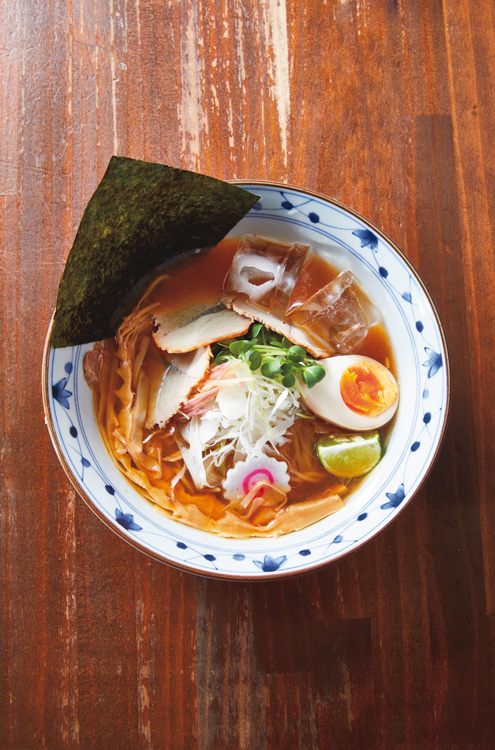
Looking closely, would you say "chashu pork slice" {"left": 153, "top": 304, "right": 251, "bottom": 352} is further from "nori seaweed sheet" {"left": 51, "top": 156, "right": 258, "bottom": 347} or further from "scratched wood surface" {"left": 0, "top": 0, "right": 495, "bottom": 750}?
"scratched wood surface" {"left": 0, "top": 0, "right": 495, "bottom": 750}

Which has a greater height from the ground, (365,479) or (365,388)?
(365,388)

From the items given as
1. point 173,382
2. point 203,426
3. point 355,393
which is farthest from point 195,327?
point 355,393

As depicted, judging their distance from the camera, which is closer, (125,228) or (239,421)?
(125,228)

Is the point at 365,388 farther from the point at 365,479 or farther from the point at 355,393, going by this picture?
the point at 365,479

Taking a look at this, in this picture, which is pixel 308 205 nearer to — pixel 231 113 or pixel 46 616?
pixel 231 113

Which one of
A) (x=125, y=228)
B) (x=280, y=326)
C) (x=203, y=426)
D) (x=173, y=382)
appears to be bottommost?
(x=203, y=426)

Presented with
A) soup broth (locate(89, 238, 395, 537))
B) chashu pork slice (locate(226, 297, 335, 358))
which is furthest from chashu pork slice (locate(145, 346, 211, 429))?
chashu pork slice (locate(226, 297, 335, 358))

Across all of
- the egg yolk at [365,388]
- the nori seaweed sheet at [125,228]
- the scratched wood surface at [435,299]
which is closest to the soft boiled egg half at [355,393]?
the egg yolk at [365,388]
